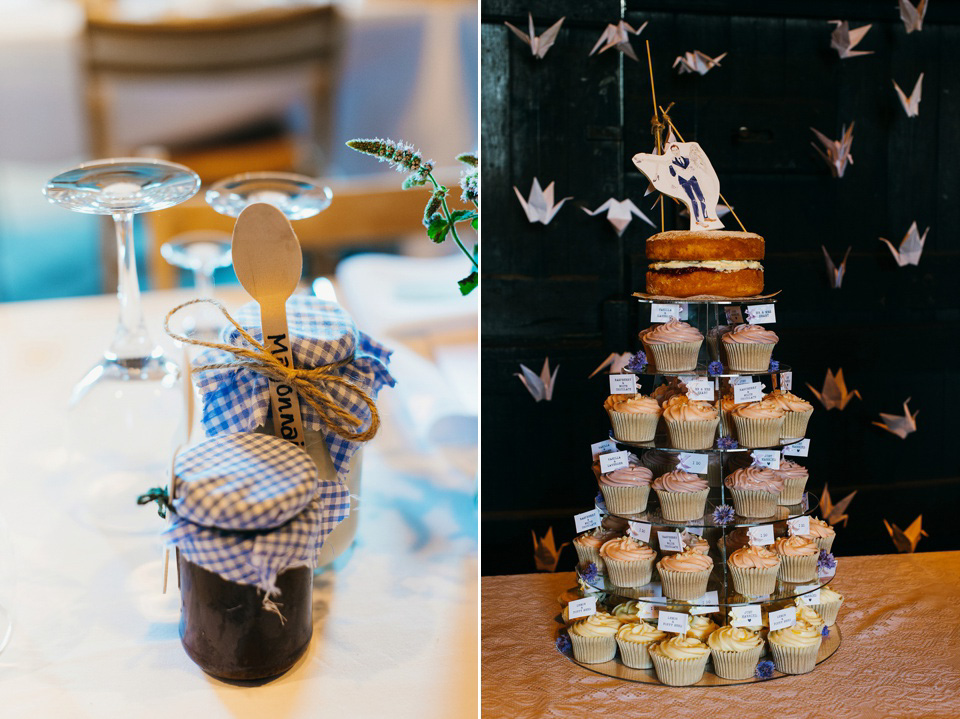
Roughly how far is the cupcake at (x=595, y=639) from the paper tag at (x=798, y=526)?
0.43m

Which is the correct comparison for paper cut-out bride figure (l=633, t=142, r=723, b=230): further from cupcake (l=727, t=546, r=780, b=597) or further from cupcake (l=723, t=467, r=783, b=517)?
cupcake (l=727, t=546, r=780, b=597)

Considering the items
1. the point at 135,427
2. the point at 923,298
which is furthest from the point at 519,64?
the point at 135,427

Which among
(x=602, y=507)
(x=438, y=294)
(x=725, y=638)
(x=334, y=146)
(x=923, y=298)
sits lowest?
(x=725, y=638)

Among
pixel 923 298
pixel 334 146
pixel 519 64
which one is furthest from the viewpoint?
pixel 334 146

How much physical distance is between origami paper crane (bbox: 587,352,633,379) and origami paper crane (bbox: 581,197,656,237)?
1.11ft

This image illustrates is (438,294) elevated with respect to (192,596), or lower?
elevated

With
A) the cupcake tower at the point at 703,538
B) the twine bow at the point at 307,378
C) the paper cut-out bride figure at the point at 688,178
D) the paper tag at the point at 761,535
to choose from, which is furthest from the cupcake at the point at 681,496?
the twine bow at the point at 307,378

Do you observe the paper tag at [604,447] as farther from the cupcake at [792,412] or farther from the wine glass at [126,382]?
the wine glass at [126,382]

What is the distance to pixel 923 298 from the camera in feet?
8.05

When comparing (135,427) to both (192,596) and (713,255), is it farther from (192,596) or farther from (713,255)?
(713,255)

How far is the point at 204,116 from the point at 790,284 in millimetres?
2631

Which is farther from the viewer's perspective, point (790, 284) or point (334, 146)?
point (334, 146)

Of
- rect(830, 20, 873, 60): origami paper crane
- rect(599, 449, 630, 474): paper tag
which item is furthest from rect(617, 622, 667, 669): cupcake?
rect(830, 20, 873, 60): origami paper crane

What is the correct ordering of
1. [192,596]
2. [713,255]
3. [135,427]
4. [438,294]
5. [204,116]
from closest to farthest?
[192,596] < [135,427] < [438,294] < [713,255] < [204,116]
